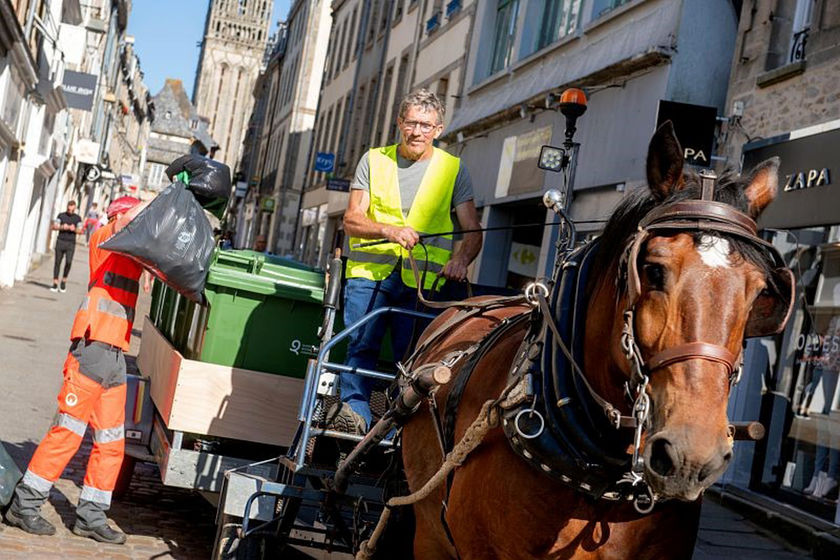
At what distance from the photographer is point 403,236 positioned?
545 centimetres

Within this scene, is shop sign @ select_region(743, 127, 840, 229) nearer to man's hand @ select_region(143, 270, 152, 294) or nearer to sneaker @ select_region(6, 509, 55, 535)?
man's hand @ select_region(143, 270, 152, 294)

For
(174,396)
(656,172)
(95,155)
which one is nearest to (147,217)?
(174,396)

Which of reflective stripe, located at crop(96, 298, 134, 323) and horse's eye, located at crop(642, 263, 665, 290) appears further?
reflective stripe, located at crop(96, 298, 134, 323)

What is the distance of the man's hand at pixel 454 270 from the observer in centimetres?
584

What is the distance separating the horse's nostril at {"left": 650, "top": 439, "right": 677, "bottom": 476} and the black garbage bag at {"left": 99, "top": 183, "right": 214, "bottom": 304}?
4.39 m

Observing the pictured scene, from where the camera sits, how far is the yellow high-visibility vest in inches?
235

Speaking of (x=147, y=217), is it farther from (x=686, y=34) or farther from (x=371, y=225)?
(x=686, y=34)

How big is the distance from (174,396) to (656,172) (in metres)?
4.02

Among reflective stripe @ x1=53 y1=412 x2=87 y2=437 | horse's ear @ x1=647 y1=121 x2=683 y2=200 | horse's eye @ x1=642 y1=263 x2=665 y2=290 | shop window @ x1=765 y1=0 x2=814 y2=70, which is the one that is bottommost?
reflective stripe @ x1=53 y1=412 x2=87 y2=437

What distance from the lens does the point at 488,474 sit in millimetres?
3592

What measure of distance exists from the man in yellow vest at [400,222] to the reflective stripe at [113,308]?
5.00 feet

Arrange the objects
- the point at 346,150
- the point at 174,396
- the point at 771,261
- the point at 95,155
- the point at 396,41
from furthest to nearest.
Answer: the point at 95,155
the point at 346,150
the point at 396,41
the point at 174,396
the point at 771,261

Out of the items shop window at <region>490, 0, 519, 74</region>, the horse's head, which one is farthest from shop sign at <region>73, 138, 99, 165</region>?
the horse's head

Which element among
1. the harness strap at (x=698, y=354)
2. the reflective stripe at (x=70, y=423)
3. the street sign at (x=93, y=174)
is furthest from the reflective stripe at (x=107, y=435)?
the street sign at (x=93, y=174)
